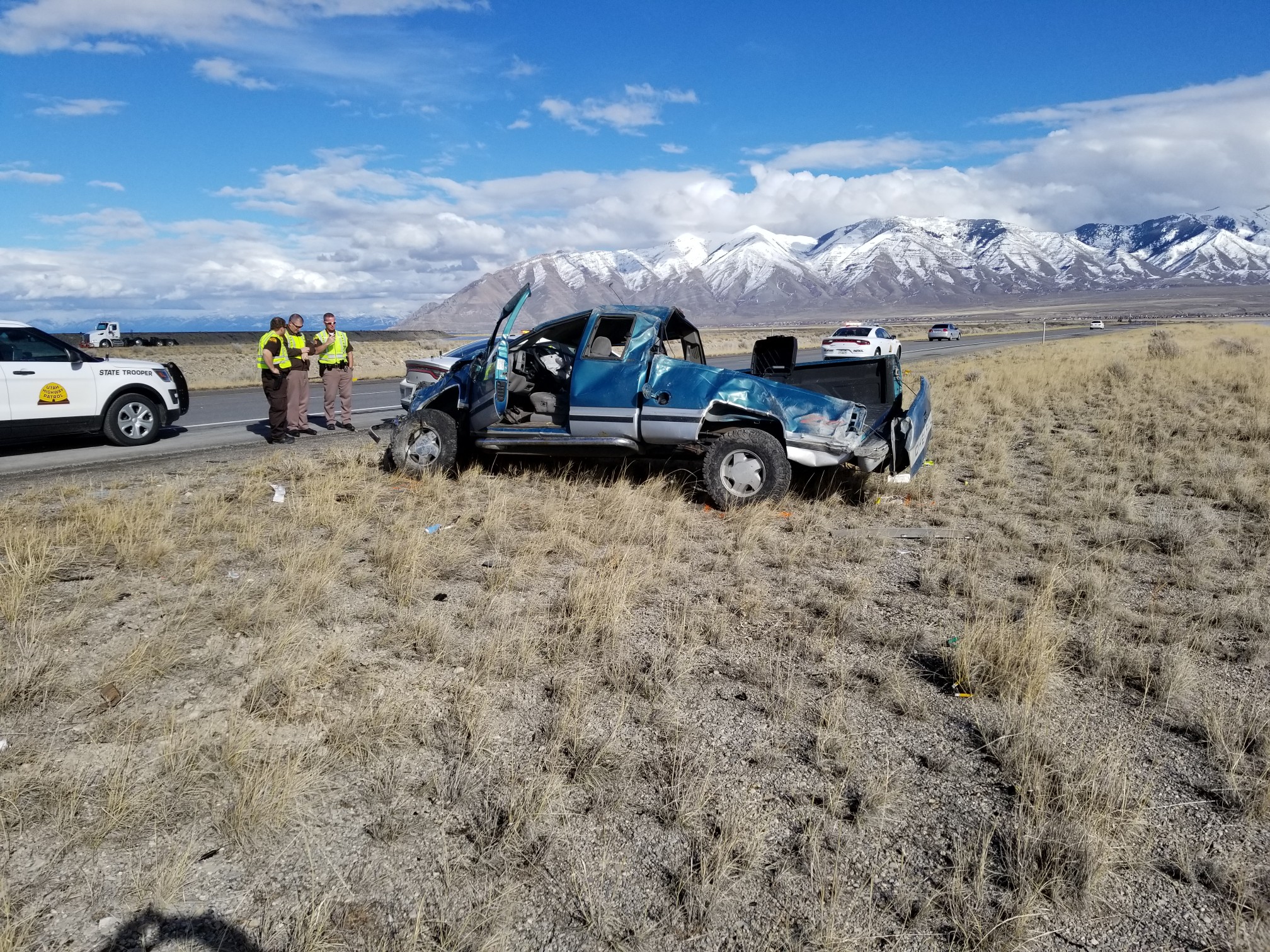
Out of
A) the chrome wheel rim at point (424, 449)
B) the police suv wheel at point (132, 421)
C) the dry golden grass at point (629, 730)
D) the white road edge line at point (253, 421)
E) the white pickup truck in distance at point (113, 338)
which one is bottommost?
the dry golden grass at point (629, 730)

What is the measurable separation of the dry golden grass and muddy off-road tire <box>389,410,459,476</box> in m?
1.51

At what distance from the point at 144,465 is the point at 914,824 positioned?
10.1 m

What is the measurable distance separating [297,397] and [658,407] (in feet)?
23.3

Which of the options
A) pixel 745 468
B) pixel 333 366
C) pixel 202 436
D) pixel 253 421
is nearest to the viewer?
pixel 745 468

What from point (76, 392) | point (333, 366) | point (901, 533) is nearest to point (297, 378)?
point (333, 366)

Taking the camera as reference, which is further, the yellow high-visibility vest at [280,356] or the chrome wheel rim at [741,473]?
the yellow high-visibility vest at [280,356]

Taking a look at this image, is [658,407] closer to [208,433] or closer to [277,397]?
[277,397]

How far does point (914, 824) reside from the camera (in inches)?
126

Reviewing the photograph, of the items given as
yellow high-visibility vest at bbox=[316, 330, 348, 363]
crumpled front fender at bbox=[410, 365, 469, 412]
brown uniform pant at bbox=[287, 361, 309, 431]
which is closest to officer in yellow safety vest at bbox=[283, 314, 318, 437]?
brown uniform pant at bbox=[287, 361, 309, 431]

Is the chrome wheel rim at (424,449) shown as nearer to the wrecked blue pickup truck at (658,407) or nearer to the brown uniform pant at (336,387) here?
the wrecked blue pickup truck at (658,407)

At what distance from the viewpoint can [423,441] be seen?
9.19 metres

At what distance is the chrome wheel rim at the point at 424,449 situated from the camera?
30.1 ft

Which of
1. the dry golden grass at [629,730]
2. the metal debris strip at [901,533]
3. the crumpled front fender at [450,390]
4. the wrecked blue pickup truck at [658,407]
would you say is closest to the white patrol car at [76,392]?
the dry golden grass at [629,730]

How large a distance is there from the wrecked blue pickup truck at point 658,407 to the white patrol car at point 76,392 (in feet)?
15.7
